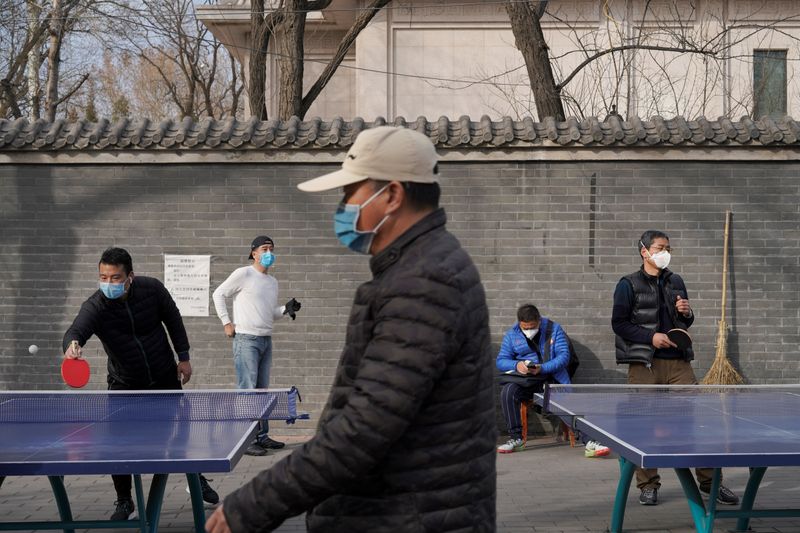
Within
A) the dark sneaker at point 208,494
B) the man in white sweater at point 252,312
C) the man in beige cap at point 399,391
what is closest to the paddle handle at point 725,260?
the man in white sweater at point 252,312

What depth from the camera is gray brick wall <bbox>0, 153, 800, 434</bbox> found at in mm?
10406

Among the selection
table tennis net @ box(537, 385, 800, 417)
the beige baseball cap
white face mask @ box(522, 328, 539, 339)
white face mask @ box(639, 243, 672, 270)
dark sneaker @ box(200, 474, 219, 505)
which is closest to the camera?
the beige baseball cap

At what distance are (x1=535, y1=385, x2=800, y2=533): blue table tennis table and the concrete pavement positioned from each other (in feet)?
1.60

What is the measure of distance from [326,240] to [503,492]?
Answer: 340 centimetres

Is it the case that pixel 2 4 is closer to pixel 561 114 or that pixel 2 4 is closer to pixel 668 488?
pixel 561 114

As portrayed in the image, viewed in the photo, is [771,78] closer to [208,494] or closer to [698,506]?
[208,494]

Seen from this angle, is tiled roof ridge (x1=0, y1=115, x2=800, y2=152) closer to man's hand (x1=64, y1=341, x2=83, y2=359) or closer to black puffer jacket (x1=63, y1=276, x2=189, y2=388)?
black puffer jacket (x1=63, y1=276, x2=189, y2=388)

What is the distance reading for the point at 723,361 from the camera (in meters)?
10.2

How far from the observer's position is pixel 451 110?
20.6 metres

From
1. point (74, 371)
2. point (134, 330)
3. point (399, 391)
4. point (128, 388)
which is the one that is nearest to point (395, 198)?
point (399, 391)

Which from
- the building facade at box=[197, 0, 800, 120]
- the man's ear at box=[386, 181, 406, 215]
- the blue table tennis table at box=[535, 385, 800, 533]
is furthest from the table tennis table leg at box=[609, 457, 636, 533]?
the building facade at box=[197, 0, 800, 120]

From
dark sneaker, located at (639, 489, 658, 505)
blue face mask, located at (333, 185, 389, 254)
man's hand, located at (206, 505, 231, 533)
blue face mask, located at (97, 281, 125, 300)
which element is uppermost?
blue face mask, located at (333, 185, 389, 254)

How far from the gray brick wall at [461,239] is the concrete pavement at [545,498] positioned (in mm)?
1486

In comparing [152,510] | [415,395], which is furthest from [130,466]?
[415,395]
